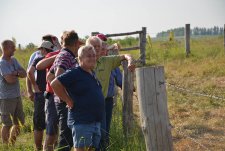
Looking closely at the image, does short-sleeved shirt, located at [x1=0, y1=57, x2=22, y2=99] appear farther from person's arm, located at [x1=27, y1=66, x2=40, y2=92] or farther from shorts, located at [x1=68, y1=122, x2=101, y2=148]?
shorts, located at [x1=68, y1=122, x2=101, y2=148]

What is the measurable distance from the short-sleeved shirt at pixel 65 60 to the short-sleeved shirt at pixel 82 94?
1.05 feet

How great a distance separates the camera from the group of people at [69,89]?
358 cm

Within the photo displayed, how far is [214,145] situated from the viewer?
5449 millimetres

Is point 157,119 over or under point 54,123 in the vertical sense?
over

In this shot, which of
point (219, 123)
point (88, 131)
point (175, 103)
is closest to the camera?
point (88, 131)

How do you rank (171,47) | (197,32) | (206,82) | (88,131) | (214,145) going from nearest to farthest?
(88,131)
(214,145)
(206,82)
(171,47)
(197,32)

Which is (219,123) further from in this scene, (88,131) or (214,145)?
(88,131)

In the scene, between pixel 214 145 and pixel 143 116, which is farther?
pixel 214 145

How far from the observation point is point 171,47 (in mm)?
18562

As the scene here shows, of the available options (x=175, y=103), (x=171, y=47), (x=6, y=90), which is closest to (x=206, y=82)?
(x=175, y=103)

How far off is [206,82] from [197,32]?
111m

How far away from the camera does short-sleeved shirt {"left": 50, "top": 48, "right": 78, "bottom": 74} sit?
3.88 metres

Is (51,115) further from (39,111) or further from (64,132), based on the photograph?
(39,111)

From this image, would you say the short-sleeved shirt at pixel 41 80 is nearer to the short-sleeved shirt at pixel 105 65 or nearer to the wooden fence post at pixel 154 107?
the short-sleeved shirt at pixel 105 65
